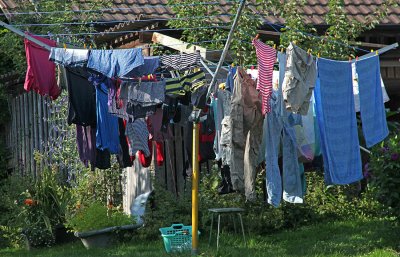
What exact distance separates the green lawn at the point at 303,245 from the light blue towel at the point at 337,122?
95 cm

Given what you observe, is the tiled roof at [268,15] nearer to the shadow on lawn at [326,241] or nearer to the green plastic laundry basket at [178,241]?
the shadow on lawn at [326,241]

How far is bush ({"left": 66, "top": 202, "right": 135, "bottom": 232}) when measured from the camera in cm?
1251

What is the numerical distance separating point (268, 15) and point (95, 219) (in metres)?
5.12

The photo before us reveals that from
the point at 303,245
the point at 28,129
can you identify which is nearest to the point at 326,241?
the point at 303,245

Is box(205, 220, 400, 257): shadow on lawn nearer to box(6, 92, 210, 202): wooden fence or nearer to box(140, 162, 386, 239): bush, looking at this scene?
box(140, 162, 386, 239): bush

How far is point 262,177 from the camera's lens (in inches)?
521

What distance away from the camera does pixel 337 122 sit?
35.5ft

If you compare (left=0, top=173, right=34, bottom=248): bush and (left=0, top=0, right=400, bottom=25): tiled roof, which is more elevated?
(left=0, top=0, right=400, bottom=25): tiled roof

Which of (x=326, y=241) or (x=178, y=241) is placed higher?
(x=178, y=241)

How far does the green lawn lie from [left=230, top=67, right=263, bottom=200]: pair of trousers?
0.96 metres

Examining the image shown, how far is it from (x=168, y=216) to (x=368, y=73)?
365cm

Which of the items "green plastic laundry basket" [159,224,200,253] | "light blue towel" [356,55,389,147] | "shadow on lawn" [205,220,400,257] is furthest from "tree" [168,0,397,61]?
"green plastic laundry basket" [159,224,200,253]

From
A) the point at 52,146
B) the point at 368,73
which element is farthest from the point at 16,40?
the point at 368,73

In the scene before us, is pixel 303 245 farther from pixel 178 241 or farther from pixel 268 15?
pixel 268 15
